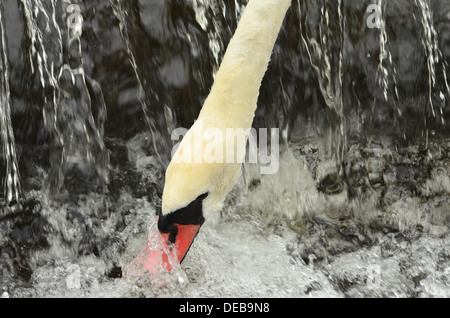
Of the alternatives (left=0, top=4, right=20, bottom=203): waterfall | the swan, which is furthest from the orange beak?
(left=0, top=4, right=20, bottom=203): waterfall

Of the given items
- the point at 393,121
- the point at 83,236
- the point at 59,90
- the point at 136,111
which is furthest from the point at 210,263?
the point at 393,121

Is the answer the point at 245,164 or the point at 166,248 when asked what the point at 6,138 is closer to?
the point at 166,248

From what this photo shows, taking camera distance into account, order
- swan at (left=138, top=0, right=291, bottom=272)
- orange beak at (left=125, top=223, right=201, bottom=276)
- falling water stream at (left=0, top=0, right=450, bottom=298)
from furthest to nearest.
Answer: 1. falling water stream at (left=0, top=0, right=450, bottom=298)
2. orange beak at (left=125, top=223, right=201, bottom=276)
3. swan at (left=138, top=0, right=291, bottom=272)

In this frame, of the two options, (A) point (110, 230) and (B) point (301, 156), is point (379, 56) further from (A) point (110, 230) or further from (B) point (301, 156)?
(A) point (110, 230)

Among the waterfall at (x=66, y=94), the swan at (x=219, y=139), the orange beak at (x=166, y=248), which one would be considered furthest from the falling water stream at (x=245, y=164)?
the swan at (x=219, y=139)

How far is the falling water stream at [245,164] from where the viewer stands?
414cm

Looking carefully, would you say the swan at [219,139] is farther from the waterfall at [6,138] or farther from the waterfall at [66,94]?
the waterfall at [6,138]

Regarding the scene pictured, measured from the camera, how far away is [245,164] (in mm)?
4738

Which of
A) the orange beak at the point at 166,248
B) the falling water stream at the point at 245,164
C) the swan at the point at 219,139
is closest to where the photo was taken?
the swan at the point at 219,139

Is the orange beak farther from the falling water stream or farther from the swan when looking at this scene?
the falling water stream

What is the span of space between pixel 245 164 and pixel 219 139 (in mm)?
1358

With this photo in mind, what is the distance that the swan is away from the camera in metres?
3.29

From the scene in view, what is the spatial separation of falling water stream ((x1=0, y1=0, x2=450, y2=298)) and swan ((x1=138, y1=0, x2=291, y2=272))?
47 centimetres

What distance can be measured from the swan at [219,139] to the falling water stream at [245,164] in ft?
1.54
